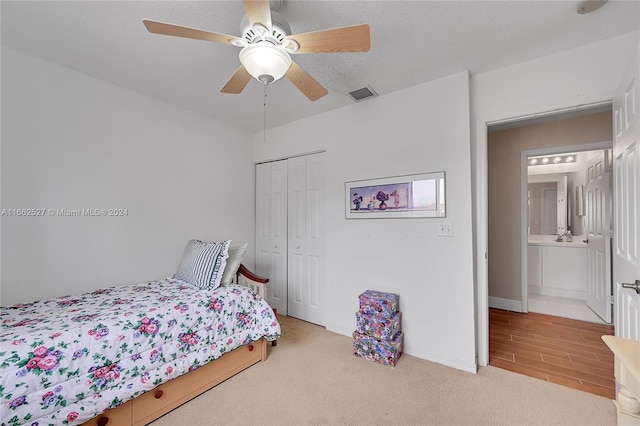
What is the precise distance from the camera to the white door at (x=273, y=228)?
142 inches

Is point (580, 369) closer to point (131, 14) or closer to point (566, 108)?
point (566, 108)

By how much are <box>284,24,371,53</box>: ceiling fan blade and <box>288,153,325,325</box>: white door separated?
1.91 m

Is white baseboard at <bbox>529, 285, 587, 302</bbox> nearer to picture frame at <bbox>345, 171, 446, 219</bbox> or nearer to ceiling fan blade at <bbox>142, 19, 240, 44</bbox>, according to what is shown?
picture frame at <bbox>345, 171, 446, 219</bbox>

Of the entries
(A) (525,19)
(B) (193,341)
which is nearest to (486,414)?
(B) (193,341)

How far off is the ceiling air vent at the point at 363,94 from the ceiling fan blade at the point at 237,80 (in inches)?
48.1

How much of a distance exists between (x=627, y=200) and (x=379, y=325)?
72.2 inches

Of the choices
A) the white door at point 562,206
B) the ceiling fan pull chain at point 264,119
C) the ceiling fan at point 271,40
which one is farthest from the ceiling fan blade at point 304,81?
the white door at point 562,206

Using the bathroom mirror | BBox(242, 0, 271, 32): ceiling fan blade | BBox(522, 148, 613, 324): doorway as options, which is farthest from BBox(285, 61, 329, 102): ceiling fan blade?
the bathroom mirror

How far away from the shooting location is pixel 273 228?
3.70 meters

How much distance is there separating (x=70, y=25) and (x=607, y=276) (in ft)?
17.9

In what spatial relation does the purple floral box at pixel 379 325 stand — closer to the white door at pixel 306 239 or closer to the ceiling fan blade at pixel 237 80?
the white door at pixel 306 239

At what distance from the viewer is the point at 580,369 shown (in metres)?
2.24

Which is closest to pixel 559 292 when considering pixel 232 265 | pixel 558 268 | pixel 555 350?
pixel 558 268

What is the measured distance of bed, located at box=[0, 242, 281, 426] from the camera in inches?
52.5
